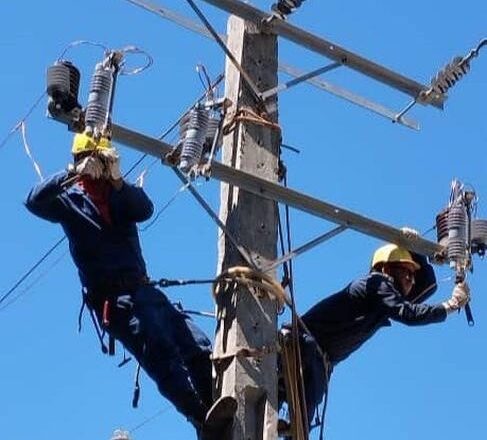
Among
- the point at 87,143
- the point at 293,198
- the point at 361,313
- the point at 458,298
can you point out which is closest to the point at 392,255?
the point at 361,313

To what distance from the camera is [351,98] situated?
33.0 feet

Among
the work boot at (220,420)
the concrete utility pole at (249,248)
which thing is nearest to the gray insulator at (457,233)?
the concrete utility pole at (249,248)

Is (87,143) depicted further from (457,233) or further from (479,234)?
(479,234)

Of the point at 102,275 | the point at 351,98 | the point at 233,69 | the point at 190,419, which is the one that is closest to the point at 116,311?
the point at 102,275

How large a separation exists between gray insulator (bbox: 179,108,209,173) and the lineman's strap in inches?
23.3

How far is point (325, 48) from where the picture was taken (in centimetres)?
952

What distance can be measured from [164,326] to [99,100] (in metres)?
1.22

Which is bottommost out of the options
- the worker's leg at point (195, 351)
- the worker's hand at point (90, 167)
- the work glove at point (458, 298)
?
the worker's leg at point (195, 351)

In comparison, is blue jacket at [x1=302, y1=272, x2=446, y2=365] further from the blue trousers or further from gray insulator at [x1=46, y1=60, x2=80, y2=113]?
gray insulator at [x1=46, y1=60, x2=80, y2=113]

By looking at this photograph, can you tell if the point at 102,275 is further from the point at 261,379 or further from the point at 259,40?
the point at 259,40

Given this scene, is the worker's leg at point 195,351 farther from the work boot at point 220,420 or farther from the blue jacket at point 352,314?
the blue jacket at point 352,314

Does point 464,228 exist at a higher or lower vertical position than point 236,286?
higher

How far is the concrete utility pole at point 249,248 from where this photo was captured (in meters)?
7.68

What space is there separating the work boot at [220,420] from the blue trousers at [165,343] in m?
0.23
